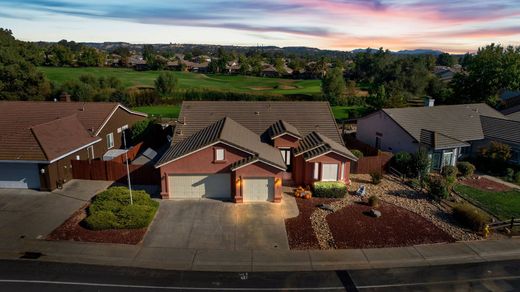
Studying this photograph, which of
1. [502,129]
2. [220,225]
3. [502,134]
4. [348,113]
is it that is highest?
[502,129]

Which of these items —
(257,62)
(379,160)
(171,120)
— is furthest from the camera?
(257,62)

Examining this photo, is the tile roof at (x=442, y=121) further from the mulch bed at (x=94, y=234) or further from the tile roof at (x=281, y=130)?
Answer: the mulch bed at (x=94, y=234)

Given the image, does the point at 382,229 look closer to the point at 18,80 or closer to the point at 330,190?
the point at 330,190

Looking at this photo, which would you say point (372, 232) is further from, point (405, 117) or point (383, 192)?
point (405, 117)

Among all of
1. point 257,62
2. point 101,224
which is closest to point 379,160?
point 101,224

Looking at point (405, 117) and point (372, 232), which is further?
point (405, 117)

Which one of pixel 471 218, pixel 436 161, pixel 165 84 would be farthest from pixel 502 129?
pixel 165 84
